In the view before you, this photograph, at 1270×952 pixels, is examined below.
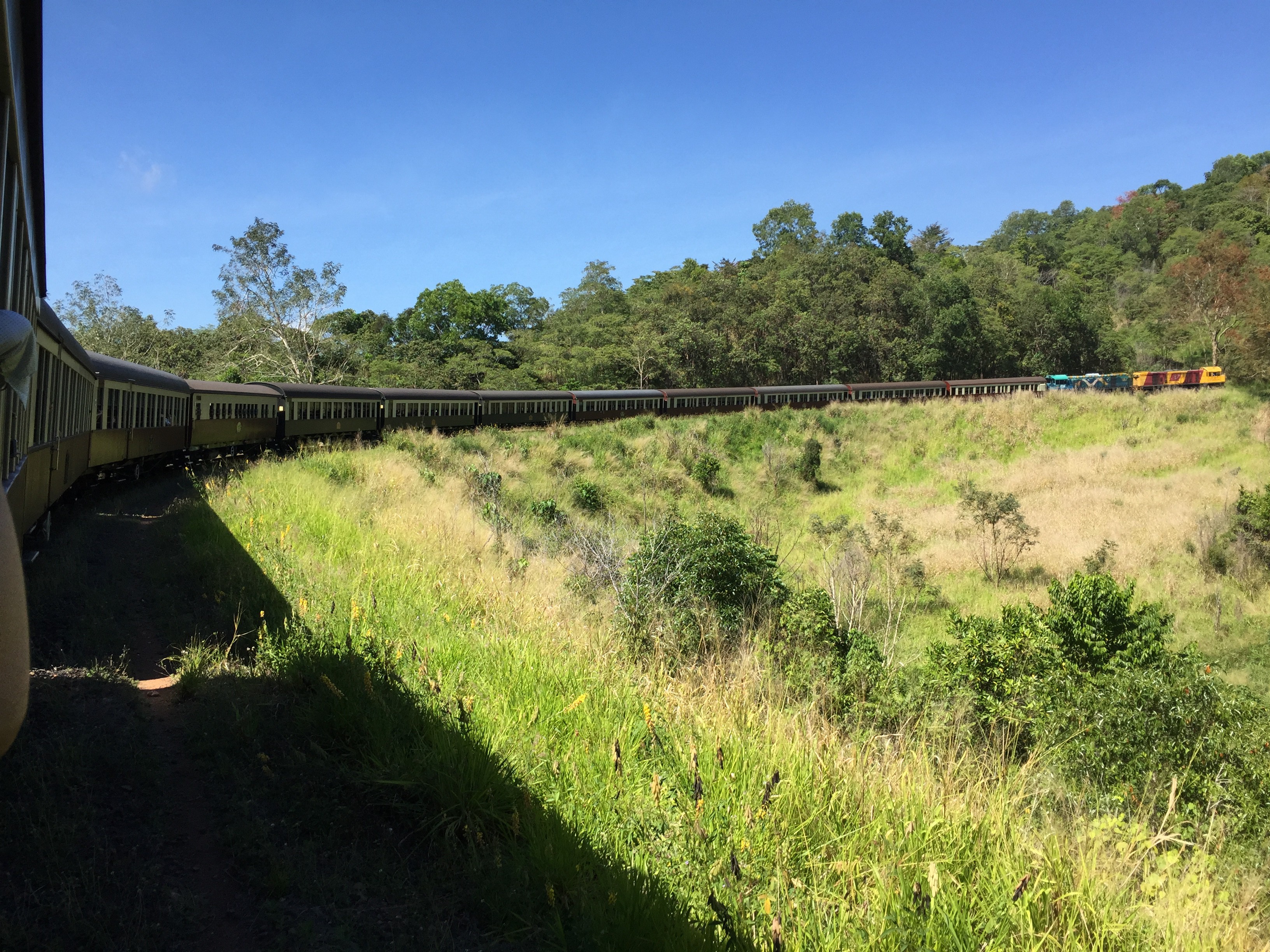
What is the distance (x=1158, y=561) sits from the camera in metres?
21.2

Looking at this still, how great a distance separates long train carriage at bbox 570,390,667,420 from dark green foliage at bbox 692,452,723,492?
601cm

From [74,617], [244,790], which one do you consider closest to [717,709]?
[244,790]

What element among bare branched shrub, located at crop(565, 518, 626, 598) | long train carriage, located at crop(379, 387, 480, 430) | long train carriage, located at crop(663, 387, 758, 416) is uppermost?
long train carriage, located at crop(663, 387, 758, 416)

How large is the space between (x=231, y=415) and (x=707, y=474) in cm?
1621

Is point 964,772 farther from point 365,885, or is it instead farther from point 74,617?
point 74,617

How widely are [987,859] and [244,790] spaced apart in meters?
3.36

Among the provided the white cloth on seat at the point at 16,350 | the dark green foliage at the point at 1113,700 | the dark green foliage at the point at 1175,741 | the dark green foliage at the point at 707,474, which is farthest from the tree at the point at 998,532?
the white cloth on seat at the point at 16,350

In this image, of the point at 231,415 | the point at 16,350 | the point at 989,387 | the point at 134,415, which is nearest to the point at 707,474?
the point at 231,415

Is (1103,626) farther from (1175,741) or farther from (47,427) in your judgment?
(47,427)

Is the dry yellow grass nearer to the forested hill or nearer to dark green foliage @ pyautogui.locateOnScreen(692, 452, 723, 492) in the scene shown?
dark green foliage @ pyautogui.locateOnScreen(692, 452, 723, 492)

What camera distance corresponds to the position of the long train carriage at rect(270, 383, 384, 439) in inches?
885

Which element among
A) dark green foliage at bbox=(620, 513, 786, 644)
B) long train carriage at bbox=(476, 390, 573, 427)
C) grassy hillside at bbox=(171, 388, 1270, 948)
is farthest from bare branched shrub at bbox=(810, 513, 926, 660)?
long train carriage at bbox=(476, 390, 573, 427)

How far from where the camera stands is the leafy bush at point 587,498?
81.4 ft

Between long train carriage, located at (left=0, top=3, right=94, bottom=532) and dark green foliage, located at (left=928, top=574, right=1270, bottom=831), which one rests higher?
long train carriage, located at (left=0, top=3, right=94, bottom=532)
